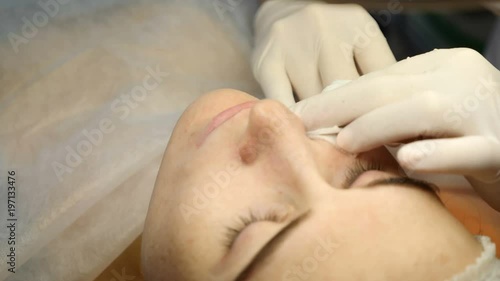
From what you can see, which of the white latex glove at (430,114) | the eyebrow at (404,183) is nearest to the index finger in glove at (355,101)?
the white latex glove at (430,114)

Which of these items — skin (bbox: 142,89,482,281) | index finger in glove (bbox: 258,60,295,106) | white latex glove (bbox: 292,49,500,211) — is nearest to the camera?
skin (bbox: 142,89,482,281)

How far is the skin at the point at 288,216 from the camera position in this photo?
0.79 metres

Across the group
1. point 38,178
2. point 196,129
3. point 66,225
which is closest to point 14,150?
point 38,178

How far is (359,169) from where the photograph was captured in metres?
0.91

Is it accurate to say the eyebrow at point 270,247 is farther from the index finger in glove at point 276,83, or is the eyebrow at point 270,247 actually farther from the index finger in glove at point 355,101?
the index finger in glove at point 276,83

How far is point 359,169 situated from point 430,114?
15cm

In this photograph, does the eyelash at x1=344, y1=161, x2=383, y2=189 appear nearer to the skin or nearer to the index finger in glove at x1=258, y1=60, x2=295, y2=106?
the skin

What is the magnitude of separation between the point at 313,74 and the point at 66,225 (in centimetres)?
64

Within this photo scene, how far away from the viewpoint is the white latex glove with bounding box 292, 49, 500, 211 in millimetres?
897

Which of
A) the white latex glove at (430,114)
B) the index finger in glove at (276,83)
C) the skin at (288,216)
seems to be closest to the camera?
the skin at (288,216)

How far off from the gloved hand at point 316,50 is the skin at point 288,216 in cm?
35

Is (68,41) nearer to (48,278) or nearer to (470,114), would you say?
(48,278)

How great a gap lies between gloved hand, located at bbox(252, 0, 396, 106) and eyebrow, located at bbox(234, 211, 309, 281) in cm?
43

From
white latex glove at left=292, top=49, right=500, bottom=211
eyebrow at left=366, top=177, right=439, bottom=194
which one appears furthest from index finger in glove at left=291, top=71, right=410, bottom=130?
eyebrow at left=366, top=177, right=439, bottom=194
